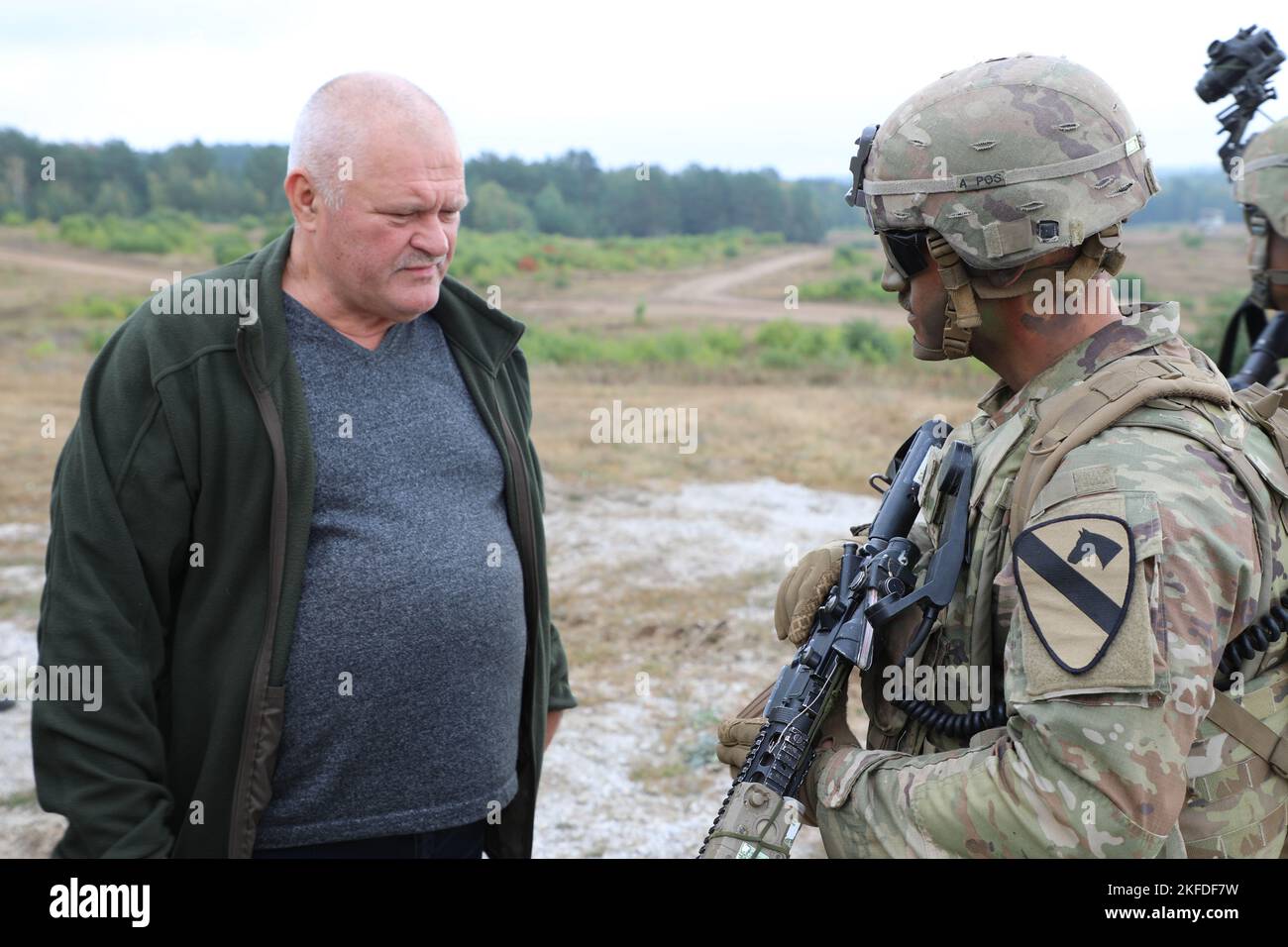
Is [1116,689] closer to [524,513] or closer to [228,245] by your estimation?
[524,513]

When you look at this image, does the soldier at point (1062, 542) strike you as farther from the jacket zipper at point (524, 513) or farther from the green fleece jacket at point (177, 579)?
the green fleece jacket at point (177, 579)

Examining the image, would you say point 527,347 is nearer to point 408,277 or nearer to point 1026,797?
point 408,277

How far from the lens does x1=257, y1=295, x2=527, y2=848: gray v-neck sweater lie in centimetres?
254

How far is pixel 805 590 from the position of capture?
2230 millimetres

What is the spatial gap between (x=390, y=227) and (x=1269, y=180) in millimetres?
2880

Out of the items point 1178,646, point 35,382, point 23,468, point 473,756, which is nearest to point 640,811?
point 473,756

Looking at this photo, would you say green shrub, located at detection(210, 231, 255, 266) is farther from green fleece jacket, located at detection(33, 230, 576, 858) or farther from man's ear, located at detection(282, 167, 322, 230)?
green fleece jacket, located at detection(33, 230, 576, 858)

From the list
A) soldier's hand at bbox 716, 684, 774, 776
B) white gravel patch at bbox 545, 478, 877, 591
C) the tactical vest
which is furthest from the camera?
white gravel patch at bbox 545, 478, 877, 591

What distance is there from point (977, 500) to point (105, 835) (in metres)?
1.84

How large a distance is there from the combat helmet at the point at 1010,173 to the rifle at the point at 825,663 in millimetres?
364

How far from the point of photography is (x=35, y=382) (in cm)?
1480

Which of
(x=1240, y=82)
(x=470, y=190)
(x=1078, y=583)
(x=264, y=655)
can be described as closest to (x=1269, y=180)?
(x=1240, y=82)

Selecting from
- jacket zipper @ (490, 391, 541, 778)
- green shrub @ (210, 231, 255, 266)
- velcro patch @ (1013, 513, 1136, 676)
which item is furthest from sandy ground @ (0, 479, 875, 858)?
green shrub @ (210, 231, 255, 266)

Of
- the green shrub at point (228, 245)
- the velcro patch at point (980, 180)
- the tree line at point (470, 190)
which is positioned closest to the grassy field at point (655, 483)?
the green shrub at point (228, 245)
